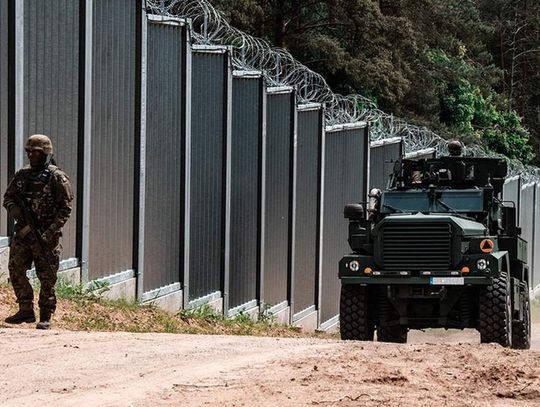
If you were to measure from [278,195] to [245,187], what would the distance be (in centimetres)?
160

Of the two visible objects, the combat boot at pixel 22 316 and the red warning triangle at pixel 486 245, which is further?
the red warning triangle at pixel 486 245

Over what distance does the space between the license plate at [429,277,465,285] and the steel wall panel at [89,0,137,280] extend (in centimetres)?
355

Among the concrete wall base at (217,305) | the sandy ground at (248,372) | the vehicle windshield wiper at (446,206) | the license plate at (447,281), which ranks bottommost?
the concrete wall base at (217,305)

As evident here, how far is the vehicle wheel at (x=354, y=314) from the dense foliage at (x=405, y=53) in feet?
77.7

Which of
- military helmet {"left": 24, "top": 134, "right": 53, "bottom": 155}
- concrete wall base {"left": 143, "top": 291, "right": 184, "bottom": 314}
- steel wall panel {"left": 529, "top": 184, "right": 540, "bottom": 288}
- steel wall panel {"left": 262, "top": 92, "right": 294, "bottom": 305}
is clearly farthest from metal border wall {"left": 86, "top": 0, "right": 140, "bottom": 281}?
steel wall panel {"left": 529, "top": 184, "right": 540, "bottom": 288}

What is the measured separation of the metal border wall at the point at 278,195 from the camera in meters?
21.5

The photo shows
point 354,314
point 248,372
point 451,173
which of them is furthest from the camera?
point 451,173

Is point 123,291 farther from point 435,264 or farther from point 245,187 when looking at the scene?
point 245,187

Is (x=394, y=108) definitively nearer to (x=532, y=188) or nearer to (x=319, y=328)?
(x=532, y=188)

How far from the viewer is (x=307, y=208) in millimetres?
23625

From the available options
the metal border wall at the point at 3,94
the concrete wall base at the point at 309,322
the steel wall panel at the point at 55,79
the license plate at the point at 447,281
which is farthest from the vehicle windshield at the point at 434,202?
the metal border wall at the point at 3,94

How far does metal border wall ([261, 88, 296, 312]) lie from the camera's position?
2148 cm

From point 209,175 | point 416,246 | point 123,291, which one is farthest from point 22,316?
point 209,175

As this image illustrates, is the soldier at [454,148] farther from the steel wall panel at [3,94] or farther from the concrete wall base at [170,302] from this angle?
the steel wall panel at [3,94]
